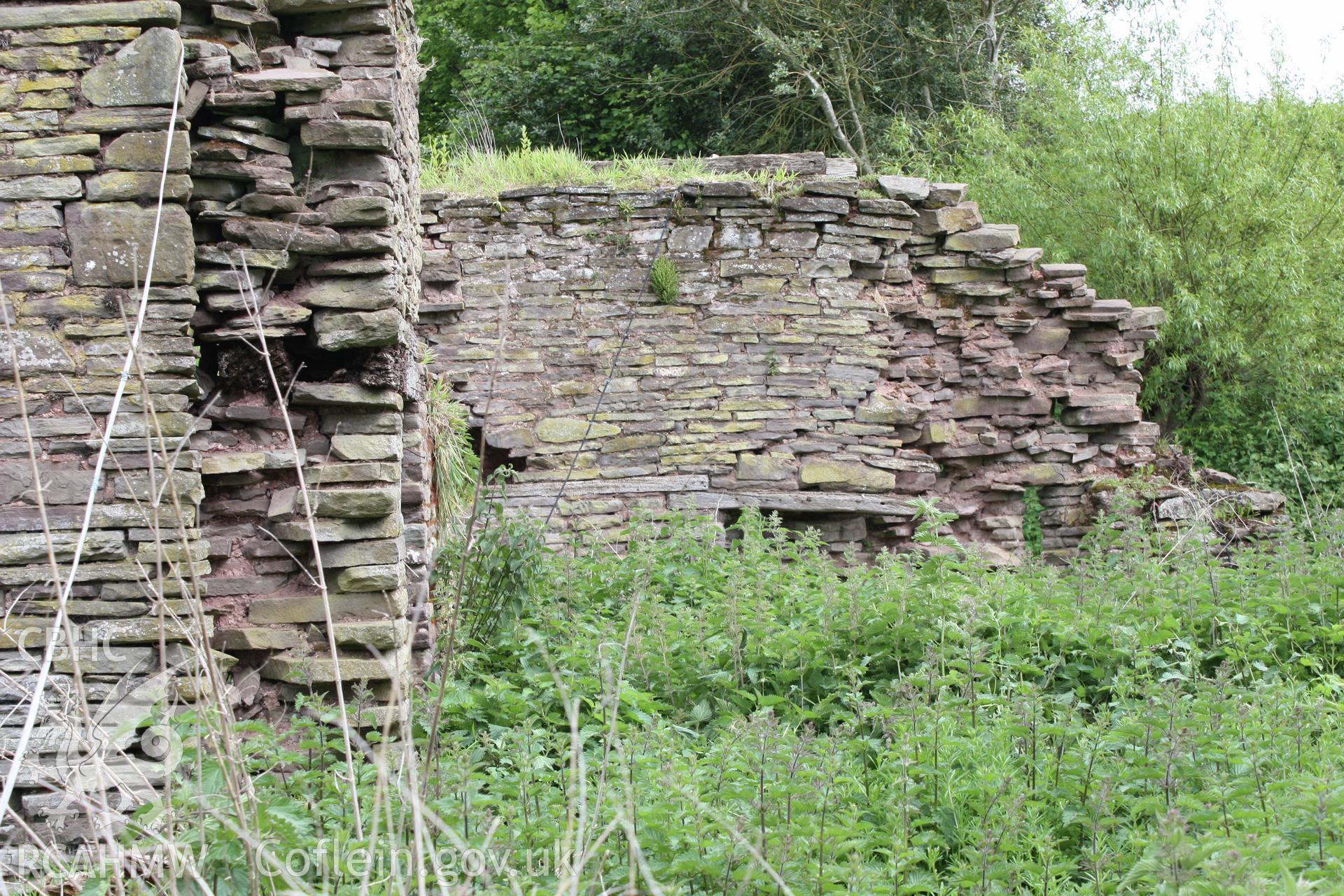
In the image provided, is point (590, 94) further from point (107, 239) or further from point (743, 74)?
point (107, 239)

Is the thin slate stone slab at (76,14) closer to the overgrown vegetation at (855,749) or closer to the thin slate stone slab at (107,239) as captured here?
the thin slate stone slab at (107,239)

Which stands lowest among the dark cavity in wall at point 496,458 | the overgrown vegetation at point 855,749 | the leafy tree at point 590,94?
the overgrown vegetation at point 855,749

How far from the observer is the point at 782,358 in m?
8.10

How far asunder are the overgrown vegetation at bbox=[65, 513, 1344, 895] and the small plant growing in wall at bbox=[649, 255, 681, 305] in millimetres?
3008

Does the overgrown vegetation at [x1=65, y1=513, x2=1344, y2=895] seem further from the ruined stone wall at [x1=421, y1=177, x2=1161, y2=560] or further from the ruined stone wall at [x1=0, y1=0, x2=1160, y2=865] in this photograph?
the ruined stone wall at [x1=421, y1=177, x2=1161, y2=560]

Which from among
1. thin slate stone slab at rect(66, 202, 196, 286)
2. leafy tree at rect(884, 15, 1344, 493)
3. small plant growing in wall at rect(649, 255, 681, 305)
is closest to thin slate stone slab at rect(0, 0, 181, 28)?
thin slate stone slab at rect(66, 202, 196, 286)

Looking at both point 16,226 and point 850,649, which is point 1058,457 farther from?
point 16,226

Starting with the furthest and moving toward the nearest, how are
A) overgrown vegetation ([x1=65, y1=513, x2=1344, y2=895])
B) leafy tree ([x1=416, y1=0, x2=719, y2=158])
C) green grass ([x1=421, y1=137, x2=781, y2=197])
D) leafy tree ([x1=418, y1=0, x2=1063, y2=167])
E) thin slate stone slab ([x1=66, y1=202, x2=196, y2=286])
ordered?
leafy tree ([x1=416, y1=0, x2=719, y2=158]), leafy tree ([x1=418, y1=0, x2=1063, y2=167]), green grass ([x1=421, y1=137, x2=781, y2=197]), thin slate stone slab ([x1=66, y1=202, x2=196, y2=286]), overgrown vegetation ([x1=65, y1=513, x2=1344, y2=895])

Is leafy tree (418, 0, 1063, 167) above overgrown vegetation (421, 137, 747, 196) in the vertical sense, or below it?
above

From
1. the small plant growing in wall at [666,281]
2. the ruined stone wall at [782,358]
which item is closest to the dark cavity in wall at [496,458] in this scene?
the ruined stone wall at [782,358]

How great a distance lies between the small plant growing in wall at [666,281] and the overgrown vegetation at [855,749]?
118 inches

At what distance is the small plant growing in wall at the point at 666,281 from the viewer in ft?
26.2

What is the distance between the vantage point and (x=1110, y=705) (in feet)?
13.7

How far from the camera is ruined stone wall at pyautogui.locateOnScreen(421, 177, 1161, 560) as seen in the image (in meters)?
7.94
